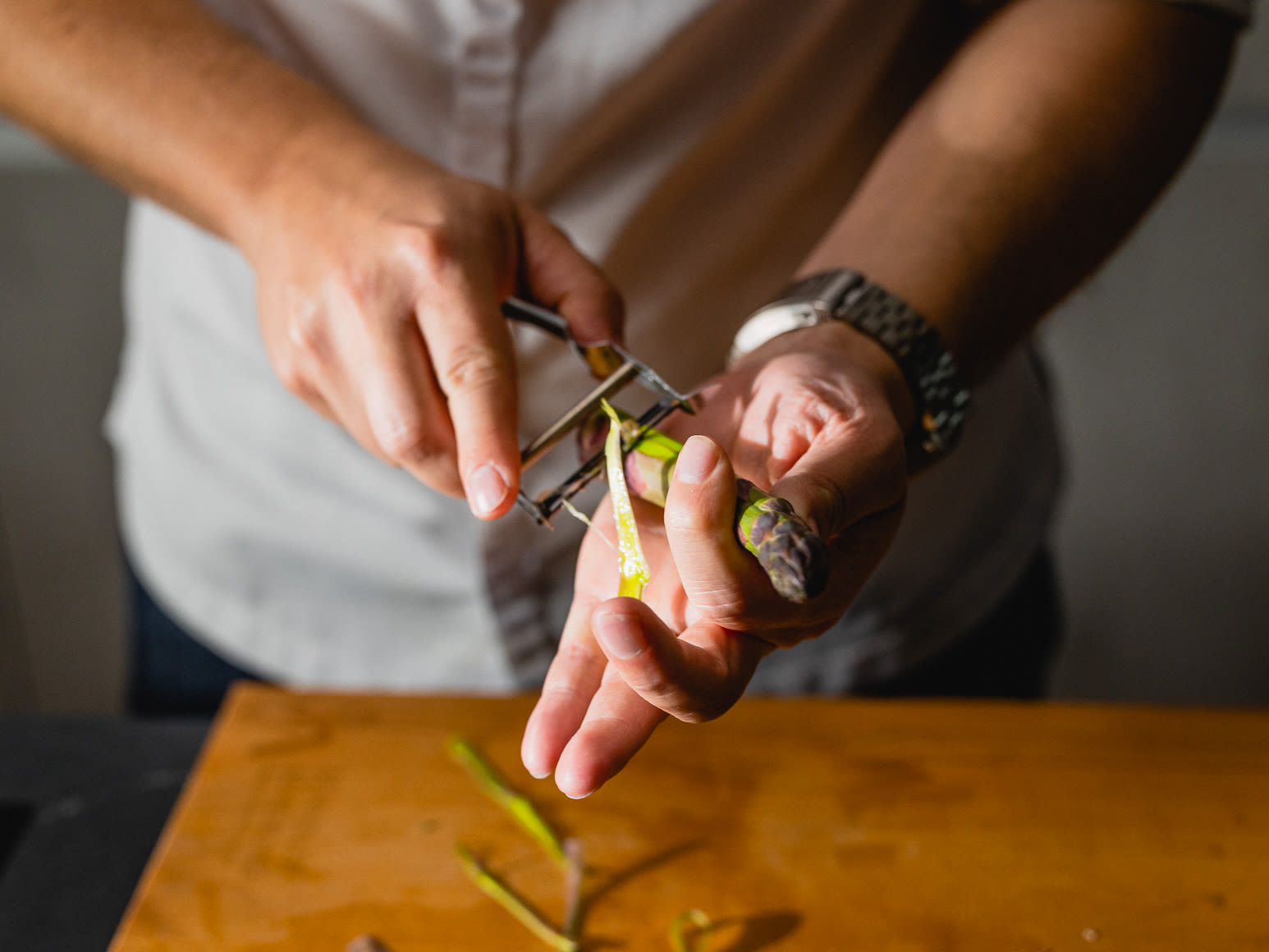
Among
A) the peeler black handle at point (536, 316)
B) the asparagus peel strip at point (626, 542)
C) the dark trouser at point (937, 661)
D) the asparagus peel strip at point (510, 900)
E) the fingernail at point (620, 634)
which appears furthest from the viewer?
the dark trouser at point (937, 661)

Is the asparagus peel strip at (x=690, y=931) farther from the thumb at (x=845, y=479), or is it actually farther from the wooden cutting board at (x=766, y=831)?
the thumb at (x=845, y=479)

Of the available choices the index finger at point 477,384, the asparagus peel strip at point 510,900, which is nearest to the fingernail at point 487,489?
the index finger at point 477,384

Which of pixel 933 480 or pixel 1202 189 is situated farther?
pixel 1202 189

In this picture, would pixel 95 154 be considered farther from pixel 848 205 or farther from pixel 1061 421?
pixel 1061 421

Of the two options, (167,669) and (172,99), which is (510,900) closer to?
(167,669)

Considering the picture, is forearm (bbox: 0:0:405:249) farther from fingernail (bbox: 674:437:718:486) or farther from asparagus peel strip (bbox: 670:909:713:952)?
asparagus peel strip (bbox: 670:909:713:952)

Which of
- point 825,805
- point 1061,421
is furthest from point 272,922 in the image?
point 1061,421

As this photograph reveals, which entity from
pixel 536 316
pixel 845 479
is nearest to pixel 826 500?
pixel 845 479
